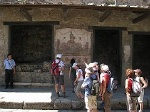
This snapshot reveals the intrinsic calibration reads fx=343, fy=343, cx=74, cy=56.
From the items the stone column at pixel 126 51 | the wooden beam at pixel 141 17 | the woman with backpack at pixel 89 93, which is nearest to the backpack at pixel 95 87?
the woman with backpack at pixel 89 93

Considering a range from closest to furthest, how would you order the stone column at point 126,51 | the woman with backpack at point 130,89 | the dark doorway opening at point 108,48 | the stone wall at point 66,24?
the woman with backpack at point 130,89 < the stone wall at point 66,24 < the stone column at point 126,51 < the dark doorway opening at point 108,48

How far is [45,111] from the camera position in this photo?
1140 centimetres

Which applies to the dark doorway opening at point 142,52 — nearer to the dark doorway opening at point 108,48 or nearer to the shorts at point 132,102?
the dark doorway opening at point 108,48

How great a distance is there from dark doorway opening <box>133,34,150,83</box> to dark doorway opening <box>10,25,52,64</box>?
4142 mm

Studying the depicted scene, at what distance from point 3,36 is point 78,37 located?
3.28 metres

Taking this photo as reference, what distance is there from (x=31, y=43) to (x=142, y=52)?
5.39 metres

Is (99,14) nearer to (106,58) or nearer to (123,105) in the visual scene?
(106,58)

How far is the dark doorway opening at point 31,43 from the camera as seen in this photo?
16.5m

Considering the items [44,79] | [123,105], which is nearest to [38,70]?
[44,79]

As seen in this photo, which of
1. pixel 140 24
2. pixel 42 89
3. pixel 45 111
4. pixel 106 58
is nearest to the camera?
pixel 45 111

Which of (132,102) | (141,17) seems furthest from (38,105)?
(141,17)

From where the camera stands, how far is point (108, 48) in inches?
653

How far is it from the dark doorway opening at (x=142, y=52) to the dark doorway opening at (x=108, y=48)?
95cm

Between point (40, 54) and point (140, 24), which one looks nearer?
point (140, 24)
